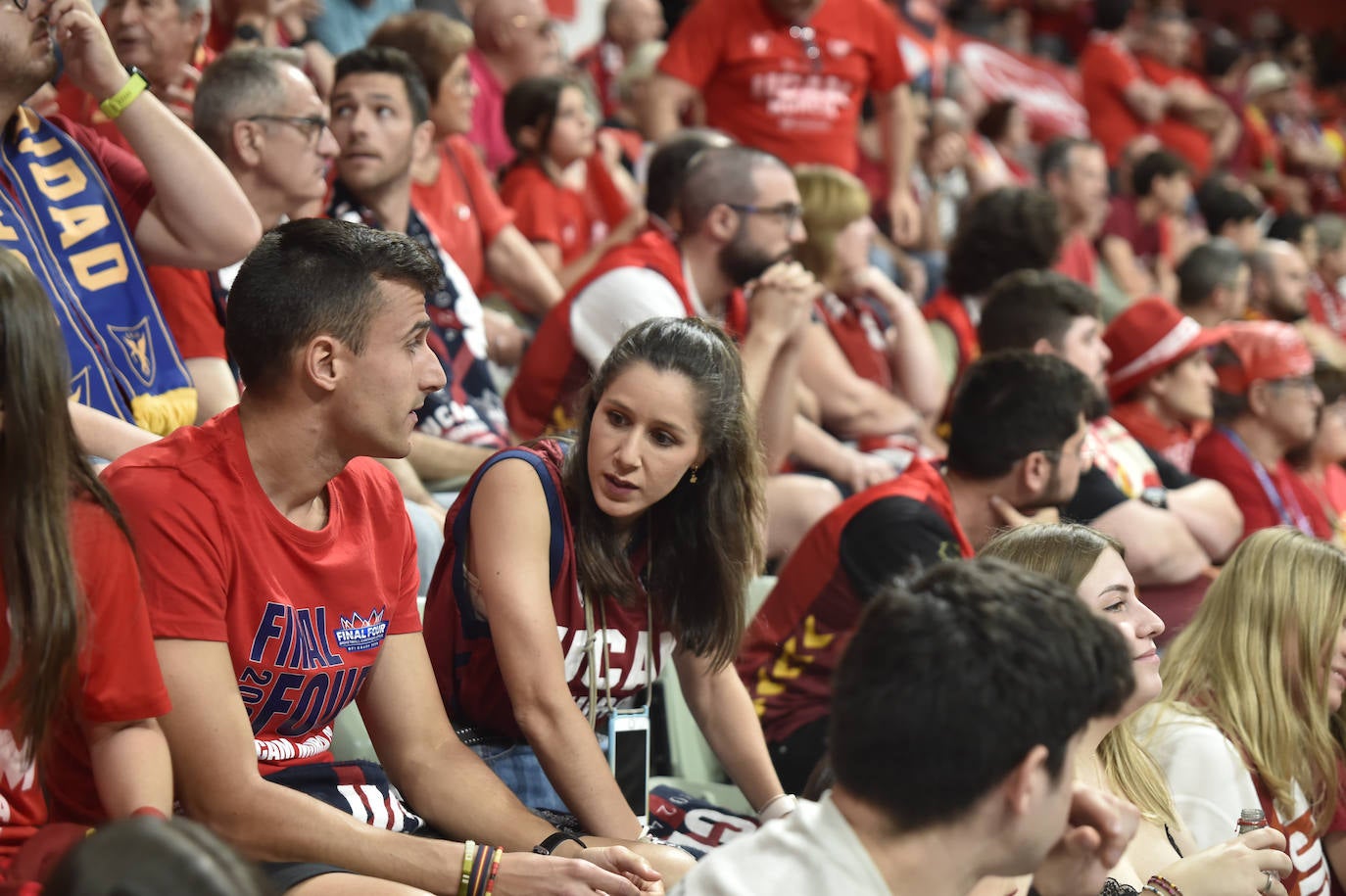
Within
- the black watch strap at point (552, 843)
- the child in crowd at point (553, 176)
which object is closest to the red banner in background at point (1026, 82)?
the child in crowd at point (553, 176)

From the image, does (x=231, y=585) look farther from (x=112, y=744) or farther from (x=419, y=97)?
(x=419, y=97)

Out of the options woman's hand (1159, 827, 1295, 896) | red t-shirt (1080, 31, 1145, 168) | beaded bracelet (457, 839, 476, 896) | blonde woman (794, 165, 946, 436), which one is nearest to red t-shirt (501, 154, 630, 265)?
blonde woman (794, 165, 946, 436)

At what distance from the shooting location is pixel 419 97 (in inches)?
164

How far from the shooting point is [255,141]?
3.33m

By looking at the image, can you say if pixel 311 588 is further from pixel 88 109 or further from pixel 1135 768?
pixel 88 109

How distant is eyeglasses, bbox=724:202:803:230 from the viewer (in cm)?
419

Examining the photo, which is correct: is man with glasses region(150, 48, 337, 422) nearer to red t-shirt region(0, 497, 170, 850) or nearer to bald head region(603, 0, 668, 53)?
red t-shirt region(0, 497, 170, 850)

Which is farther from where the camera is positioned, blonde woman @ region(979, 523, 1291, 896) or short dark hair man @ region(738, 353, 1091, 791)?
short dark hair man @ region(738, 353, 1091, 791)

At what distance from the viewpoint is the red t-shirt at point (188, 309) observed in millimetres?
3170

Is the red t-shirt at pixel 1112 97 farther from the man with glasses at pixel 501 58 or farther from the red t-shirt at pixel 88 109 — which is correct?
the red t-shirt at pixel 88 109

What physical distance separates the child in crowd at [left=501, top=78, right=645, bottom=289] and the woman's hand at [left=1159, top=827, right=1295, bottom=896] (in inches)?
138

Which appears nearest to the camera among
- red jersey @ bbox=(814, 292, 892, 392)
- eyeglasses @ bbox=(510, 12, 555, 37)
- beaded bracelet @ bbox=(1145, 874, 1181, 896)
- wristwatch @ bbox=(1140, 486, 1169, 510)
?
beaded bracelet @ bbox=(1145, 874, 1181, 896)

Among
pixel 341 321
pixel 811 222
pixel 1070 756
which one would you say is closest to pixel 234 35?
pixel 811 222

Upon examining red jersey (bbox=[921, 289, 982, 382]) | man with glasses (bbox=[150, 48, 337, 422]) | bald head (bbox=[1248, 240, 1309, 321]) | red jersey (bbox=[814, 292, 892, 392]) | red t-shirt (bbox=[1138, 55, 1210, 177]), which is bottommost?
red t-shirt (bbox=[1138, 55, 1210, 177])
